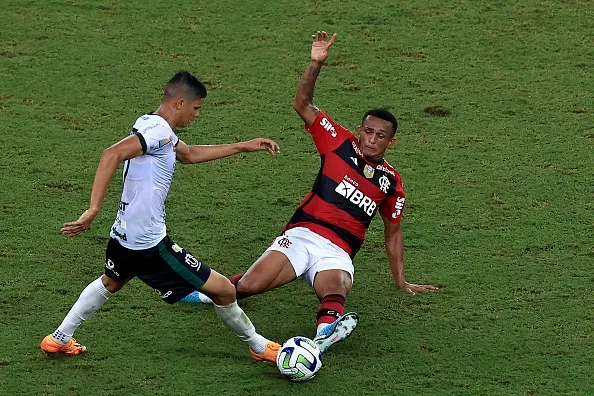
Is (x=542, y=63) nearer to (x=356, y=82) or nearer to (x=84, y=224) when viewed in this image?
(x=356, y=82)

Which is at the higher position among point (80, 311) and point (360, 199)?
point (360, 199)

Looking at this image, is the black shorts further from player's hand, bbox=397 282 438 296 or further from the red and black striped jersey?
player's hand, bbox=397 282 438 296

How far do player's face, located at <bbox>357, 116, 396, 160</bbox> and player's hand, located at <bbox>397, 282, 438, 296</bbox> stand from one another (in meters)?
0.91

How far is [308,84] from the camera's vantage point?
7.80 m

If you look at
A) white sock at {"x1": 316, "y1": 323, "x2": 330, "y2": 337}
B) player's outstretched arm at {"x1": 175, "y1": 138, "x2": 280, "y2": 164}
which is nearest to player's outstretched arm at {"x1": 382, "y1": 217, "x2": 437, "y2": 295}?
white sock at {"x1": 316, "y1": 323, "x2": 330, "y2": 337}

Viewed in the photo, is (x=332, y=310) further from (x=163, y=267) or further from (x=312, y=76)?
(x=312, y=76)

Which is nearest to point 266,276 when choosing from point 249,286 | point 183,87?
point 249,286

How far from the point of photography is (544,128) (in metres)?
10.2

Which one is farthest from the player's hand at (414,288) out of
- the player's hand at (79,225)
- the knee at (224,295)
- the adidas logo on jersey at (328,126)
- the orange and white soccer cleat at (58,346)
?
the player's hand at (79,225)

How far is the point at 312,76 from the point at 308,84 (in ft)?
0.22

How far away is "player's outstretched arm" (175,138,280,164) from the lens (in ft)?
22.4

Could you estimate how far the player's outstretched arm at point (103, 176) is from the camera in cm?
603

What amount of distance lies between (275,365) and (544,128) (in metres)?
4.37

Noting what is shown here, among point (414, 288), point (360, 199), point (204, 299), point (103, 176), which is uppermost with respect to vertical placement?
point (103, 176)
